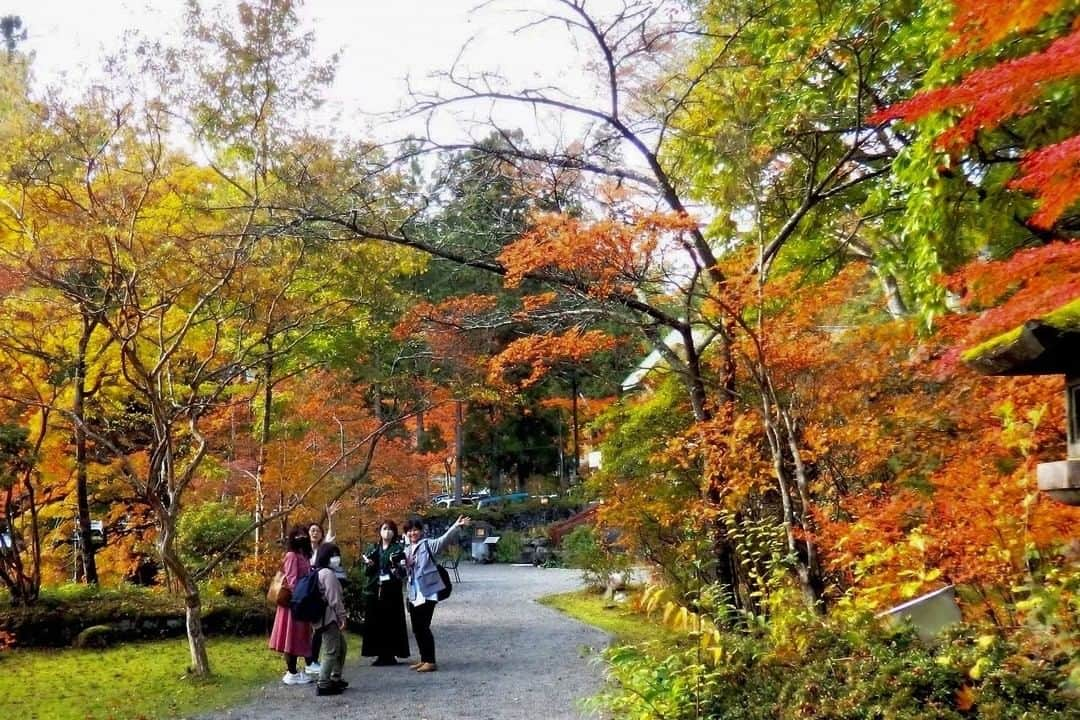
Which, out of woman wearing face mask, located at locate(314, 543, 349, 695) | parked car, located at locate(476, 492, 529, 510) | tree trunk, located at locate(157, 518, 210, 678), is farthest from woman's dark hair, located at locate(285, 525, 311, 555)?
parked car, located at locate(476, 492, 529, 510)

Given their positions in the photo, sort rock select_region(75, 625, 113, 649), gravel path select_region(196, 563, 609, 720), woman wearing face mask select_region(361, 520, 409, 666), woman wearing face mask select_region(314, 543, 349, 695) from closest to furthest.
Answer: gravel path select_region(196, 563, 609, 720) → woman wearing face mask select_region(314, 543, 349, 695) → woman wearing face mask select_region(361, 520, 409, 666) → rock select_region(75, 625, 113, 649)

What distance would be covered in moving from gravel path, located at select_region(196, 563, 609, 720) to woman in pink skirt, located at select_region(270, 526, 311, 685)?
0.39 meters

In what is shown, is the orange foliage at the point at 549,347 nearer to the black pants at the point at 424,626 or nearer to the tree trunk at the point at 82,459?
the black pants at the point at 424,626

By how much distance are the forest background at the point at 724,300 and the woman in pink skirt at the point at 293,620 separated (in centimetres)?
99

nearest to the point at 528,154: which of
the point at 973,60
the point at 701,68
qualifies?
the point at 701,68

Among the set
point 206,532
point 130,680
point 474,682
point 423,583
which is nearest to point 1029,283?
point 474,682

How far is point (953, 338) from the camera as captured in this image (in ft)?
25.2

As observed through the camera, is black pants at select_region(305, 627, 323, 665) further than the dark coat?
No

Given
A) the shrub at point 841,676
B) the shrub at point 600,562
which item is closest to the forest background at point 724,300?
the shrub at point 841,676

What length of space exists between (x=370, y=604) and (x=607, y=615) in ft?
20.7

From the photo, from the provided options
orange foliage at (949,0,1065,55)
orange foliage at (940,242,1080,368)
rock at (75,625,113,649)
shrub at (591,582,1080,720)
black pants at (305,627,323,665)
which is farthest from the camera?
rock at (75,625,113,649)

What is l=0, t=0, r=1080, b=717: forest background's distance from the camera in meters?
5.75

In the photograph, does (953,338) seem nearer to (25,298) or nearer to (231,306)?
(231,306)

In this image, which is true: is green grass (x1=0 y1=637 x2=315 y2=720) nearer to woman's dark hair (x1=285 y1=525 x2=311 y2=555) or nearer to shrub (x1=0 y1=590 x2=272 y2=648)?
shrub (x1=0 y1=590 x2=272 y2=648)
